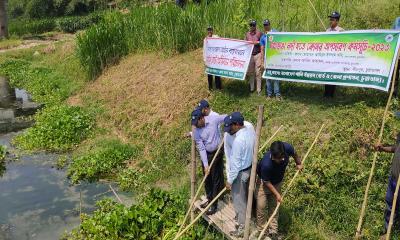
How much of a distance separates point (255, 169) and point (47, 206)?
5.19 m

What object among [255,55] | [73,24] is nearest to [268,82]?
[255,55]

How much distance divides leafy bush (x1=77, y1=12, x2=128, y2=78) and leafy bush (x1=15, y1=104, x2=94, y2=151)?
3.20 metres

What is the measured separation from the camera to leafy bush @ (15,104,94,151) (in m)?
11.2

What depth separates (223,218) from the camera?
6.23 m

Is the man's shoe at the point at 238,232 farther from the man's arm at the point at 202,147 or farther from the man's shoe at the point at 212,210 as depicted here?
the man's arm at the point at 202,147

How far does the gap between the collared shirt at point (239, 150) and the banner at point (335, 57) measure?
3.30m

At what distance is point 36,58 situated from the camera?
2269 cm

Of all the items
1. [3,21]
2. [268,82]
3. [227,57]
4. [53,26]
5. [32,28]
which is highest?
[227,57]

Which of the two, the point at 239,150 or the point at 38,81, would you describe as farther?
the point at 38,81

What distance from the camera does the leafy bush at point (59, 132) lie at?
11.2m

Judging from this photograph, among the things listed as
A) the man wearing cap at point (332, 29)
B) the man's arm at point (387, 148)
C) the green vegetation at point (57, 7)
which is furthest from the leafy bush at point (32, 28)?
the man's arm at point (387, 148)

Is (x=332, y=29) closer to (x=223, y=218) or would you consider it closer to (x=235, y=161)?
(x=235, y=161)

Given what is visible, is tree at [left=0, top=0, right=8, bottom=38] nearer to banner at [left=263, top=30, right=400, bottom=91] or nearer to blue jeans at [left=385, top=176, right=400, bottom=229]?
banner at [left=263, top=30, right=400, bottom=91]

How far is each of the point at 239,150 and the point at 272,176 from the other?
537mm
